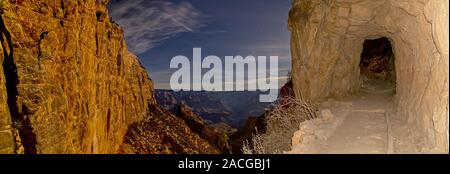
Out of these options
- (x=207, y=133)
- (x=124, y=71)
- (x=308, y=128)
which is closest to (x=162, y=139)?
(x=124, y=71)

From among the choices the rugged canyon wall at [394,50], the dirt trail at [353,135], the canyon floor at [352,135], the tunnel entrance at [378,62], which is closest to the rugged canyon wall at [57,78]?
the rugged canyon wall at [394,50]

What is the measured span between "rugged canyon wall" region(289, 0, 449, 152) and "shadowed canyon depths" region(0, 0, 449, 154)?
0.03 metres

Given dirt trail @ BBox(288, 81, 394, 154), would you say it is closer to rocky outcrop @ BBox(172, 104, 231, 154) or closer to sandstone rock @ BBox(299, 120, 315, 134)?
sandstone rock @ BBox(299, 120, 315, 134)

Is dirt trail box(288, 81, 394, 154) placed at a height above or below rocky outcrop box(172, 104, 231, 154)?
above

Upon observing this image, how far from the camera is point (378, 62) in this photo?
71.5 feet

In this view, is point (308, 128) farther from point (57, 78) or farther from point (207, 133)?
point (207, 133)

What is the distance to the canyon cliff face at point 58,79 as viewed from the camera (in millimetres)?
16562

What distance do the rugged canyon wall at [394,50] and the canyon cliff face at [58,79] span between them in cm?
1506

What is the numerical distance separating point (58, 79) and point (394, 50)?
64.8ft

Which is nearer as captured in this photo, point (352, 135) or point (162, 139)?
point (352, 135)

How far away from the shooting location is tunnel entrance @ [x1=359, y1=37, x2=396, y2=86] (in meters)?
19.2

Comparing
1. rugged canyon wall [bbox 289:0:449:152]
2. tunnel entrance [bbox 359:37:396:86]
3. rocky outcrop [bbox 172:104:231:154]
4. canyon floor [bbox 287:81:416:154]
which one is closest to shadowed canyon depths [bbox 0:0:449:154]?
rugged canyon wall [bbox 289:0:449:152]

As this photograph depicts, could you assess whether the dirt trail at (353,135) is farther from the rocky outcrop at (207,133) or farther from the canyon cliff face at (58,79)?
the rocky outcrop at (207,133)
